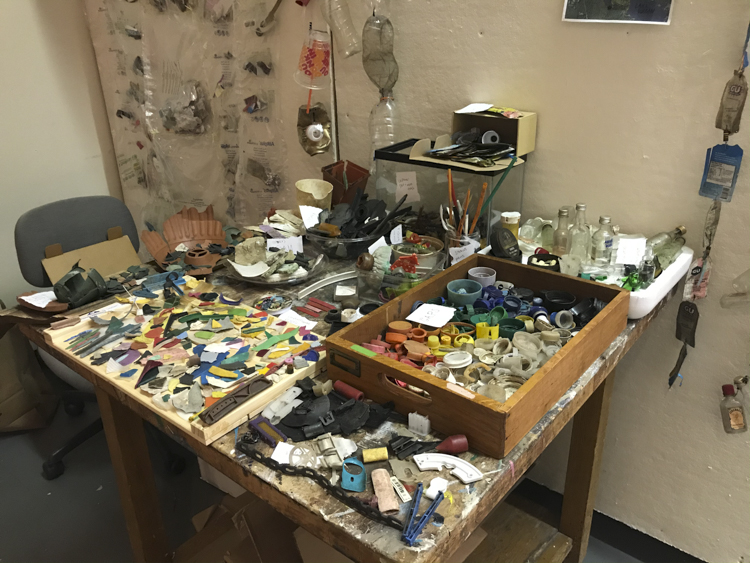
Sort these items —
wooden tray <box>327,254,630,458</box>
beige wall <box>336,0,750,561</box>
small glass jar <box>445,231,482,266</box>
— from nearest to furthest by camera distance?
wooden tray <box>327,254,630,458</box>, beige wall <box>336,0,750,561</box>, small glass jar <box>445,231,482,266</box>

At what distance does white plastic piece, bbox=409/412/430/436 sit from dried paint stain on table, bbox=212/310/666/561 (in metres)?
0.01

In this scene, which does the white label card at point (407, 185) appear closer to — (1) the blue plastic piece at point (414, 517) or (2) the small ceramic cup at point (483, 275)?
(2) the small ceramic cup at point (483, 275)

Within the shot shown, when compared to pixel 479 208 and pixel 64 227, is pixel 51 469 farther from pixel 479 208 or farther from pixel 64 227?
Answer: pixel 479 208

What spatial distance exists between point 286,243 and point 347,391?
645 millimetres

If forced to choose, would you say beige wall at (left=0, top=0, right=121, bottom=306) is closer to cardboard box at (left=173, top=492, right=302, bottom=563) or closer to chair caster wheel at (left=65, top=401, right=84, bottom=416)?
chair caster wheel at (left=65, top=401, right=84, bottom=416)

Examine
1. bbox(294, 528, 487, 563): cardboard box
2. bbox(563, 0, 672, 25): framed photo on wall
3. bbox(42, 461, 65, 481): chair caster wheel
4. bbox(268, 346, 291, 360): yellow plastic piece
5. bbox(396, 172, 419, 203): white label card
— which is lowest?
bbox(42, 461, 65, 481): chair caster wheel

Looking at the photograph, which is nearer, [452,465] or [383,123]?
[452,465]

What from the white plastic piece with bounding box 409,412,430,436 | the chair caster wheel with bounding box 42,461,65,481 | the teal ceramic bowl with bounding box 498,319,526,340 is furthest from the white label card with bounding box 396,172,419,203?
the chair caster wheel with bounding box 42,461,65,481

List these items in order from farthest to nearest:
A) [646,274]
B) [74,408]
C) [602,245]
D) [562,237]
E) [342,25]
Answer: [74,408]
[342,25]
[562,237]
[602,245]
[646,274]

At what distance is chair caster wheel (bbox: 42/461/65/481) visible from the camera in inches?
77.8

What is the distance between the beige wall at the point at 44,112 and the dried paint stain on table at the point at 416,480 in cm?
216

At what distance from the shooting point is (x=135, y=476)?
1.32m

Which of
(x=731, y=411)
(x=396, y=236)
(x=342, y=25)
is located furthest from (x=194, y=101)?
(x=731, y=411)

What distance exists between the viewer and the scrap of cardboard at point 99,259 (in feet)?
5.55
